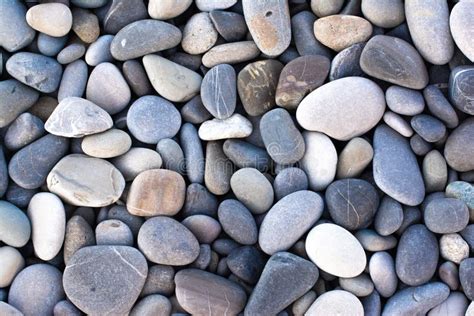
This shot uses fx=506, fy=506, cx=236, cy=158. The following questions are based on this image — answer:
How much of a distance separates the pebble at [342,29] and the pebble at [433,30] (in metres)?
0.10

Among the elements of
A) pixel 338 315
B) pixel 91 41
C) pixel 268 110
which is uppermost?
pixel 91 41

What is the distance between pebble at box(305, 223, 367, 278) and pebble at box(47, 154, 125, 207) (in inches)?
16.2

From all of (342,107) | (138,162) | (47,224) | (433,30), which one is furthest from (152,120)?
(433,30)

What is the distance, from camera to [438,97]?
1012 mm

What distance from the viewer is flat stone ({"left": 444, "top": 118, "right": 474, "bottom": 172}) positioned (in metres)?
1.02

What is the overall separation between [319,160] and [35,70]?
2.07 ft

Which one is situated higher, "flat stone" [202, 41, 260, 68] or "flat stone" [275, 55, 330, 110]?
"flat stone" [202, 41, 260, 68]

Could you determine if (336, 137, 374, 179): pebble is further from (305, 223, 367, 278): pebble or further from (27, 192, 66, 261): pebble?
(27, 192, 66, 261): pebble

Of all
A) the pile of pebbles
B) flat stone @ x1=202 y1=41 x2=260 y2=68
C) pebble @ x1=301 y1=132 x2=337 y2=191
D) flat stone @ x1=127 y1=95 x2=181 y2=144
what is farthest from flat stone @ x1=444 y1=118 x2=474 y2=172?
flat stone @ x1=127 y1=95 x2=181 y2=144

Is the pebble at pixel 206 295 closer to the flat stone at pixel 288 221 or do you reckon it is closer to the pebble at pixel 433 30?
the flat stone at pixel 288 221

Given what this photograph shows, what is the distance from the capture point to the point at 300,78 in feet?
3.50

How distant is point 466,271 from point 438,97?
0.34 m

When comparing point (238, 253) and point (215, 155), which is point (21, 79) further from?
point (238, 253)

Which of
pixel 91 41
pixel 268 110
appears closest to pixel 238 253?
pixel 268 110
